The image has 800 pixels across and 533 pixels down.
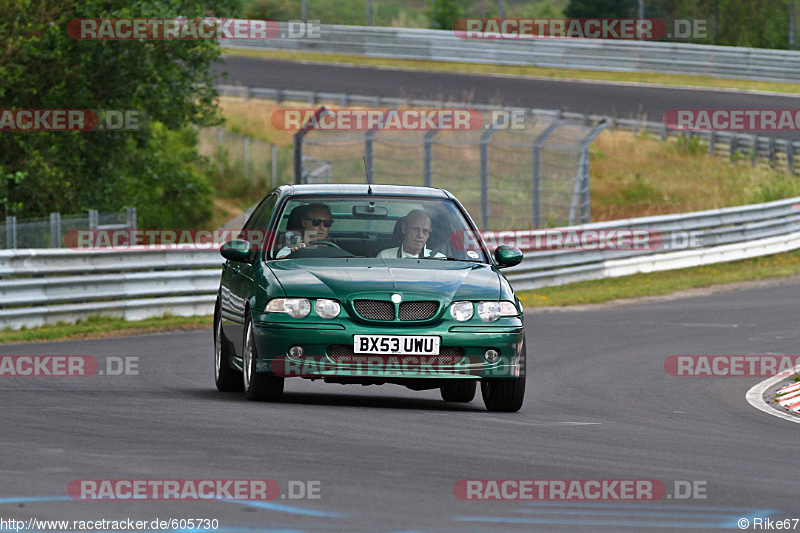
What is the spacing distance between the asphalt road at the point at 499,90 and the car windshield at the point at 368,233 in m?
32.0

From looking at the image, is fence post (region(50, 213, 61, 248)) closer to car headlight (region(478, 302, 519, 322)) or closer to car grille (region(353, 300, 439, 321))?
car grille (region(353, 300, 439, 321))

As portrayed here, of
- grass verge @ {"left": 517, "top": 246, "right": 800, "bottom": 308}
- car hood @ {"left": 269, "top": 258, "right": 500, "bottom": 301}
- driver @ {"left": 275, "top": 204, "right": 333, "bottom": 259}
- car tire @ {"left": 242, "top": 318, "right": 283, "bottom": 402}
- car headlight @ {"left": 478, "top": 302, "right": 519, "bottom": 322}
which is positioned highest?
driver @ {"left": 275, "top": 204, "right": 333, "bottom": 259}

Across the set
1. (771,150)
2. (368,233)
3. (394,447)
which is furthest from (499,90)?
(394,447)

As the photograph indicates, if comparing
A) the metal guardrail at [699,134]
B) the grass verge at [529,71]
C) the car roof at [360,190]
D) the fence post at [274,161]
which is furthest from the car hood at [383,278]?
the grass verge at [529,71]

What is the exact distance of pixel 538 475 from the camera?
701cm

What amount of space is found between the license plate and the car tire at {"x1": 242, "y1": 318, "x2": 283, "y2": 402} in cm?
72

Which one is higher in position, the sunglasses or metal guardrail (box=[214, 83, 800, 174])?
the sunglasses

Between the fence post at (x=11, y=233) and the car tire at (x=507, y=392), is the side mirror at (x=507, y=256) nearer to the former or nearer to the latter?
the car tire at (x=507, y=392)

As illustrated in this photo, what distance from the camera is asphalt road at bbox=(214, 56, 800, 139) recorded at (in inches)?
1747

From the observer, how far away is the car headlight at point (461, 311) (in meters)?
9.86

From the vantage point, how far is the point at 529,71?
169 feet

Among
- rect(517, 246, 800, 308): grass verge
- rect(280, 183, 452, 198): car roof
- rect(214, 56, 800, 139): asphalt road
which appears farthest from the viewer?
rect(214, 56, 800, 139): asphalt road

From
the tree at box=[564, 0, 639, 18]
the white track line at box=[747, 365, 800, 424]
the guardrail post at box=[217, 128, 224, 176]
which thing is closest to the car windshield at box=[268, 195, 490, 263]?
the white track line at box=[747, 365, 800, 424]

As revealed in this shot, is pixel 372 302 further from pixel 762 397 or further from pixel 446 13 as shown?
pixel 446 13
